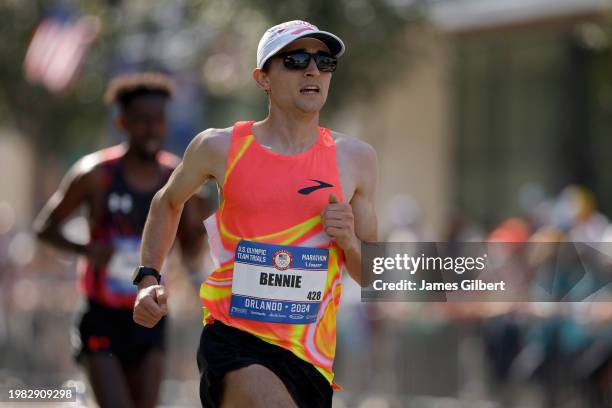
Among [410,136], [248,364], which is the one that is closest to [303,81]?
[248,364]

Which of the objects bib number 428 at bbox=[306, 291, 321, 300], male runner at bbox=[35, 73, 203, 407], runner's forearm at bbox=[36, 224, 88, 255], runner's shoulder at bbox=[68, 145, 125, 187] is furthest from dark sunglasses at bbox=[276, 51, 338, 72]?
runner's forearm at bbox=[36, 224, 88, 255]

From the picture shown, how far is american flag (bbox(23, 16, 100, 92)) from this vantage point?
17016 millimetres

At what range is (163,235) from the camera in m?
5.34

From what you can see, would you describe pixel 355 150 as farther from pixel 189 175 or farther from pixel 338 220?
pixel 189 175

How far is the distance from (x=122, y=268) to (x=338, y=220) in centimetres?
235

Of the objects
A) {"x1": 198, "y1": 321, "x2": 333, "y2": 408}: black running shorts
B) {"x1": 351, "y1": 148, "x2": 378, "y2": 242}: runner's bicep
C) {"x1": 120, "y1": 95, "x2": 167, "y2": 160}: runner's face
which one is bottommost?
{"x1": 198, "y1": 321, "x2": 333, "y2": 408}: black running shorts

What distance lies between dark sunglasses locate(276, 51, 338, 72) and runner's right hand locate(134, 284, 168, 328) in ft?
3.34

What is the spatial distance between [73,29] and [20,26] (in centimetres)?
287

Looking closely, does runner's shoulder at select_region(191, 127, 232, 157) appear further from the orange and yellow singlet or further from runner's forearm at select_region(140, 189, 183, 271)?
runner's forearm at select_region(140, 189, 183, 271)

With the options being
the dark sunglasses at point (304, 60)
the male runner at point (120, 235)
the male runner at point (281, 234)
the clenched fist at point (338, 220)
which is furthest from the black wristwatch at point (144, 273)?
the male runner at point (120, 235)

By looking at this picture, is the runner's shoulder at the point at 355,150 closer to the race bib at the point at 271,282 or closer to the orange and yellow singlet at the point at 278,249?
the orange and yellow singlet at the point at 278,249

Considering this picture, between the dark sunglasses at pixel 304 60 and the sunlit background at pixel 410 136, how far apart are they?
2.32 m

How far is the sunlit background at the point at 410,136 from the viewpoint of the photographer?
439 inches

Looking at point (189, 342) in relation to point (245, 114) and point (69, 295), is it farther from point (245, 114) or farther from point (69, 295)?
point (245, 114)
